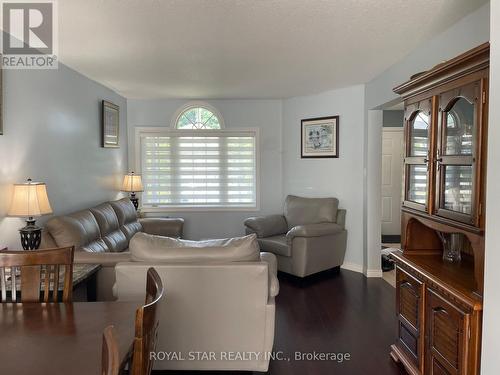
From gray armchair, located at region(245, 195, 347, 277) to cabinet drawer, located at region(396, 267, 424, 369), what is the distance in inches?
75.0

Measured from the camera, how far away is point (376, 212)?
4.89 meters

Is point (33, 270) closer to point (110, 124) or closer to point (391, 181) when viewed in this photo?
point (110, 124)

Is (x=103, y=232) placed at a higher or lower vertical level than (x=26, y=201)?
lower

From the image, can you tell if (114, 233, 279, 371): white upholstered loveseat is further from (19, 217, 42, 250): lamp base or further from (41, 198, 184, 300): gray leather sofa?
(19, 217, 42, 250): lamp base

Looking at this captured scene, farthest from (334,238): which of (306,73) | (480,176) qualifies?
(480,176)

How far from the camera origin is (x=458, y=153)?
2.07 meters

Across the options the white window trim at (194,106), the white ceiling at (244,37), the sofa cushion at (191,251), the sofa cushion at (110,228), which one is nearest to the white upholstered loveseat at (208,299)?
the sofa cushion at (191,251)

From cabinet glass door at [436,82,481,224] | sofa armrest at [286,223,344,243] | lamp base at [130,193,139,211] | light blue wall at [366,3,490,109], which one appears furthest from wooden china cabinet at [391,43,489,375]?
lamp base at [130,193,139,211]

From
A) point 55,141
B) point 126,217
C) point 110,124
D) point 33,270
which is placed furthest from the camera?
point 110,124

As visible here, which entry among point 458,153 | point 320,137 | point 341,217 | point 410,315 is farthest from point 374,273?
point 458,153

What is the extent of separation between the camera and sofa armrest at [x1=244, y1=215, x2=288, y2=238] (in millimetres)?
5242

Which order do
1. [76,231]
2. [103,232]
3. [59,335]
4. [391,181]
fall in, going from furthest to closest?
[391,181], [103,232], [76,231], [59,335]

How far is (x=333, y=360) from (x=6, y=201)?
107 inches

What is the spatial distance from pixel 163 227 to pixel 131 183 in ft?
2.72
